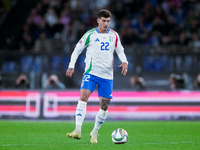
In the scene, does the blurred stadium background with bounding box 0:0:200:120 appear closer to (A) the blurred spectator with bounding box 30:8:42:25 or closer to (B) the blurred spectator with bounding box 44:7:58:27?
(B) the blurred spectator with bounding box 44:7:58:27

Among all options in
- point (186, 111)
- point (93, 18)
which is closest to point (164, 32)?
point (93, 18)

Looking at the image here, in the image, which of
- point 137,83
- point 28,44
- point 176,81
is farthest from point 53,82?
point 176,81

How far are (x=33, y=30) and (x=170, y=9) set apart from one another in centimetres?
601

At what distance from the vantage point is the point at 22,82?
1326 cm

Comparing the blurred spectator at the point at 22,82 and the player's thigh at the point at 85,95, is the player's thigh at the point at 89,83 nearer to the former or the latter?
the player's thigh at the point at 85,95

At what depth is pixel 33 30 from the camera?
1662 centimetres

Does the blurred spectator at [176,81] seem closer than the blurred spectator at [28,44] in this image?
Yes

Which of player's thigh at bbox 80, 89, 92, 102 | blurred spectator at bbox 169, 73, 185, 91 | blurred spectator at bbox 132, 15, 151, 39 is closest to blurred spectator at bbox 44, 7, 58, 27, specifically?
blurred spectator at bbox 132, 15, 151, 39

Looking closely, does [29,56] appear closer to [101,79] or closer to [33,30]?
[33,30]

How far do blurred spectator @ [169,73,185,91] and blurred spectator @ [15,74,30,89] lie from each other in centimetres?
483

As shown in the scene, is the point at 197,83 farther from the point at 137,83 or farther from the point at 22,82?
the point at 22,82

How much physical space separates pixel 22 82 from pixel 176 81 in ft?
16.9

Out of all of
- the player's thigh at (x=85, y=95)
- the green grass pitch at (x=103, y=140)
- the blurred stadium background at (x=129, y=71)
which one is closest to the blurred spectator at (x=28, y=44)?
the blurred stadium background at (x=129, y=71)

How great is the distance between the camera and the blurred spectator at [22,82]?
1322 cm
